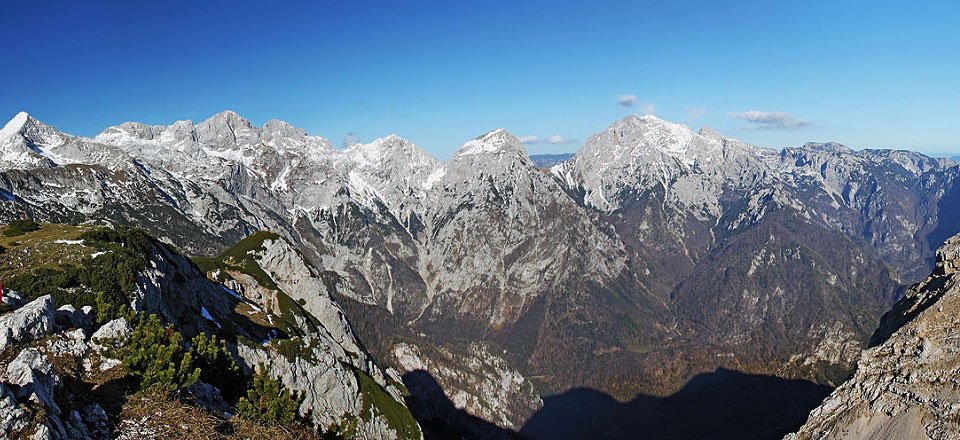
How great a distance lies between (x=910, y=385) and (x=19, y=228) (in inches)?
5445

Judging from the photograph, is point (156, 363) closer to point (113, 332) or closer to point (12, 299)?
point (113, 332)

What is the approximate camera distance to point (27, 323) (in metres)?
28.3

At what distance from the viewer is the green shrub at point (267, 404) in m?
28.3

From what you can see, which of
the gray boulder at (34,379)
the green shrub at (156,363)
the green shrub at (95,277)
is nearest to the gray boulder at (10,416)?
the gray boulder at (34,379)

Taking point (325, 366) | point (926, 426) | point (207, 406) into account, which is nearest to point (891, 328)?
point (926, 426)

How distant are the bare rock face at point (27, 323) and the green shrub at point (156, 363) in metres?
4.58

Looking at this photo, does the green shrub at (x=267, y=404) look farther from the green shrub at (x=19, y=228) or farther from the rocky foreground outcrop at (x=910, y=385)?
the rocky foreground outcrop at (x=910, y=385)

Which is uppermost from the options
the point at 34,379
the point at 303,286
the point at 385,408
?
the point at 303,286

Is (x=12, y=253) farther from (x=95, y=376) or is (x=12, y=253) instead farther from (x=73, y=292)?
(x=95, y=376)

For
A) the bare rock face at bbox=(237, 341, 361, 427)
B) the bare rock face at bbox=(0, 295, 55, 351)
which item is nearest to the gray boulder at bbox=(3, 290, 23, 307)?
the bare rock face at bbox=(0, 295, 55, 351)

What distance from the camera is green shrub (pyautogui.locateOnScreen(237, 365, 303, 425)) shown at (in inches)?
1114

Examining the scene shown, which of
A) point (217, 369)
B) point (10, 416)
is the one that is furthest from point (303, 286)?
point (10, 416)

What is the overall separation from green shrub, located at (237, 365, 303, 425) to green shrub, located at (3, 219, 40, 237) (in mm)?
65928

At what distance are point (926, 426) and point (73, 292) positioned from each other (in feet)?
370
